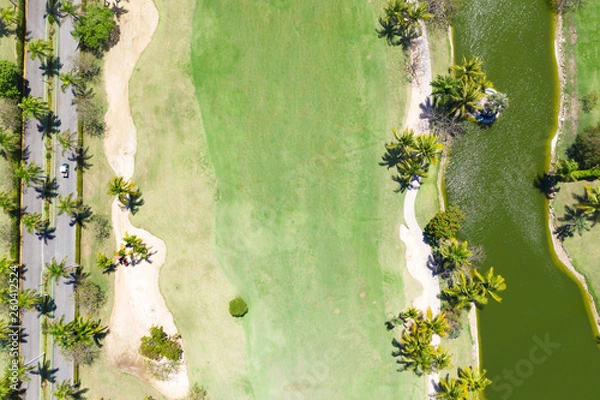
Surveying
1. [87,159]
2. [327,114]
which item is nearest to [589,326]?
[327,114]

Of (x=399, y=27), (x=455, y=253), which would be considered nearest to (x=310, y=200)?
(x=455, y=253)

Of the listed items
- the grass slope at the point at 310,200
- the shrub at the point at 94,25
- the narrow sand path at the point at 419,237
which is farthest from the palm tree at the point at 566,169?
the shrub at the point at 94,25

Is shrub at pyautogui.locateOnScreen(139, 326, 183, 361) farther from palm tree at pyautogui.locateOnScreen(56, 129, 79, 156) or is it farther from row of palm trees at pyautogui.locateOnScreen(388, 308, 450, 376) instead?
row of palm trees at pyautogui.locateOnScreen(388, 308, 450, 376)

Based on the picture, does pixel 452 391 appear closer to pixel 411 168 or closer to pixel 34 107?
pixel 411 168

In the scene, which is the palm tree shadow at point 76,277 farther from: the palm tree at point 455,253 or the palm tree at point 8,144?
the palm tree at point 455,253

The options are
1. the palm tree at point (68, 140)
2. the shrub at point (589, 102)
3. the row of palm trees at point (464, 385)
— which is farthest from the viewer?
the palm tree at point (68, 140)

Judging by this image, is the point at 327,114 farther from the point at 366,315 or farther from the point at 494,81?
the point at 366,315
